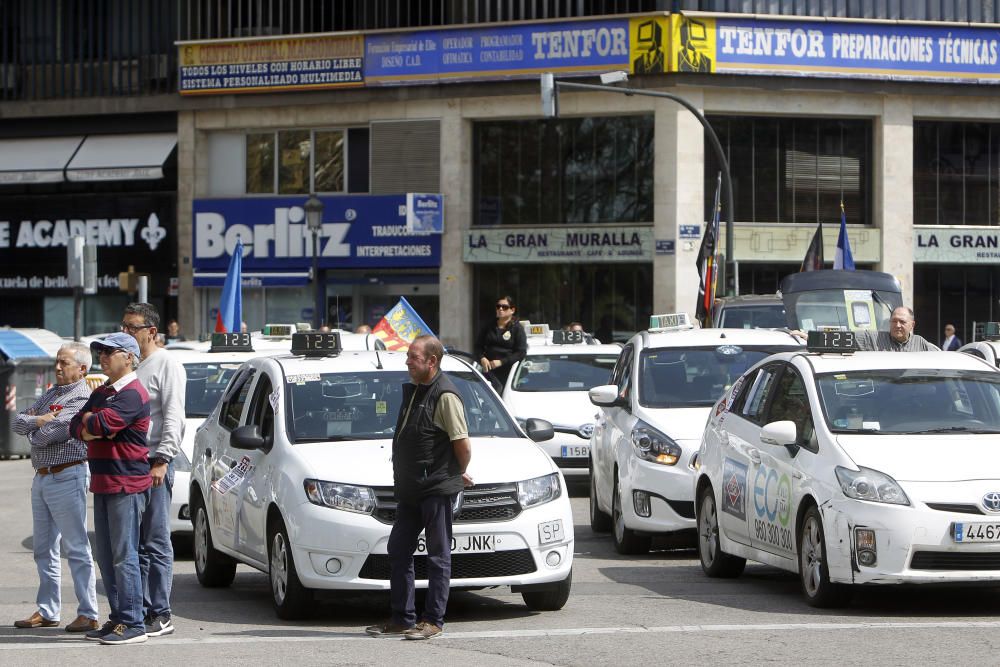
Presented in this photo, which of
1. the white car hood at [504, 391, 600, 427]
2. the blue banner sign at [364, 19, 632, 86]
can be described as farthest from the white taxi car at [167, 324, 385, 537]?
the blue banner sign at [364, 19, 632, 86]

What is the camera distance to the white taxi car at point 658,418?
13430mm

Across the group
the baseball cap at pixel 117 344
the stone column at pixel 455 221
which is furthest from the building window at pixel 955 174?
the baseball cap at pixel 117 344

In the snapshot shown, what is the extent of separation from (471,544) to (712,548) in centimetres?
285

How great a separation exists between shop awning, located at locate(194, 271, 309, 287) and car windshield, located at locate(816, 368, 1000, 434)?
109 ft

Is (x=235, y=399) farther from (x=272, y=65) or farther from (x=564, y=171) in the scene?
(x=272, y=65)

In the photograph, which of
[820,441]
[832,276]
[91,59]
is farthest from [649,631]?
[91,59]

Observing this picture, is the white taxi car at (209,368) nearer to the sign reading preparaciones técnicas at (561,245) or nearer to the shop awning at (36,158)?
the sign reading preparaciones técnicas at (561,245)

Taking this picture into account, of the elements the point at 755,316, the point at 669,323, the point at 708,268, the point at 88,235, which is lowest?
the point at 669,323

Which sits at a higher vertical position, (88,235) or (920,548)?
(88,235)

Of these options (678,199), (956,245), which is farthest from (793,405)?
(956,245)

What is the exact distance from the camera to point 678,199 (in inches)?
1565

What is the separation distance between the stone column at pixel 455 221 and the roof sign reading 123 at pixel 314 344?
3030cm

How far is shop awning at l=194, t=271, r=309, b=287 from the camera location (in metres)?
43.9

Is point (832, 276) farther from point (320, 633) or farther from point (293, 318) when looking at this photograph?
point (293, 318)
